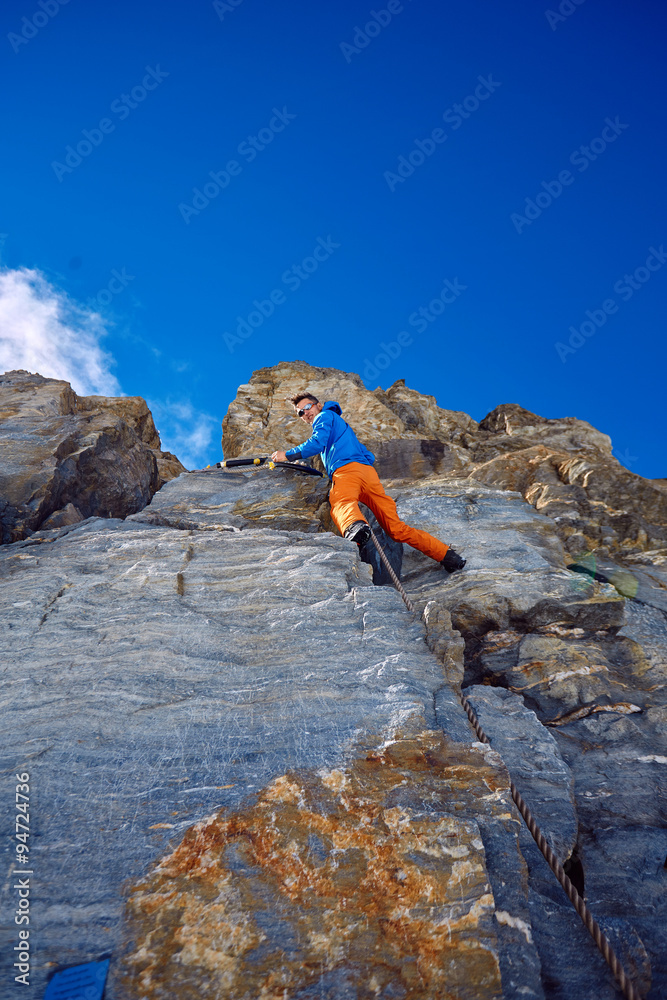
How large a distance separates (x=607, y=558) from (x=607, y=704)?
13.1ft

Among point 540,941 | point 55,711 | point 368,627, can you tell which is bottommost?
point 540,941

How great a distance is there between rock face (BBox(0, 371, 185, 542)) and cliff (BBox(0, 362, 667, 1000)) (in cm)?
72

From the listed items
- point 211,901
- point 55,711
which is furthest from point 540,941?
point 55,711

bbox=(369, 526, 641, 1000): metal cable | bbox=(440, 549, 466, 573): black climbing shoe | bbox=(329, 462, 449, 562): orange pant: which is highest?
bbox=(329, 462, 449, 562): orange pant

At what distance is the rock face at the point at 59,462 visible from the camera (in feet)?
25.3

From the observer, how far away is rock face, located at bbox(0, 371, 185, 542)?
7.73 metres

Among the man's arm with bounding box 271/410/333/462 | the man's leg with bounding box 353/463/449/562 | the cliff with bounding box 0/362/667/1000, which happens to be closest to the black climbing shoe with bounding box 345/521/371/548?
the cliff with bounding box 0/362/667/1000

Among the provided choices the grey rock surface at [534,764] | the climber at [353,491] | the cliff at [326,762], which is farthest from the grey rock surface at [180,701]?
the climber at [353,491]

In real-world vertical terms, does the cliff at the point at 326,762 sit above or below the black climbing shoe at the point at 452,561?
below

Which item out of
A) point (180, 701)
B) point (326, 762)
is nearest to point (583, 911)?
point (326, 762)

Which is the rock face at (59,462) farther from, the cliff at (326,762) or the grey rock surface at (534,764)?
the grey rock surface at (534,764)

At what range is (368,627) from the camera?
520 cm

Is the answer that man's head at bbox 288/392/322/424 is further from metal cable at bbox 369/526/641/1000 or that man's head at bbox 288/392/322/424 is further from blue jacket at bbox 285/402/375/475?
metal cable at bbox 369/526/641/1000

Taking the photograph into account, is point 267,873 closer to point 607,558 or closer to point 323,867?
point 323,867
